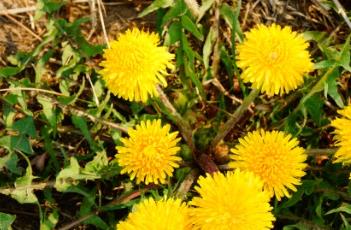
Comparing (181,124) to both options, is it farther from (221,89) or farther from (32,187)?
(32,187)

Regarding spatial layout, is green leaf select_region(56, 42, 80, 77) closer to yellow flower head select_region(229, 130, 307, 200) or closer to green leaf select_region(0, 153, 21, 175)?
green leaf select_region(0, 153, 21, 175)

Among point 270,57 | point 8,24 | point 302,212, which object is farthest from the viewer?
point 8,24

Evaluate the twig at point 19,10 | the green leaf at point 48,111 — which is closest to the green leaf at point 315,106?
the green leaf at point 48,111

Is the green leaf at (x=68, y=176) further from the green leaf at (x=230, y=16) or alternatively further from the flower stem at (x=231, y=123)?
the green leaf at (x=230, y=16)

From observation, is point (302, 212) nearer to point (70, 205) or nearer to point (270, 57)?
point (270, 57)

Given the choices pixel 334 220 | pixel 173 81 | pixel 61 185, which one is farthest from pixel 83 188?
pixel 334 220

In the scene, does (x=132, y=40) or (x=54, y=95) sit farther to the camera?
(x=54, y=95)

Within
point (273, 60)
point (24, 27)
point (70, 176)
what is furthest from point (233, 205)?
point (24, 27)
